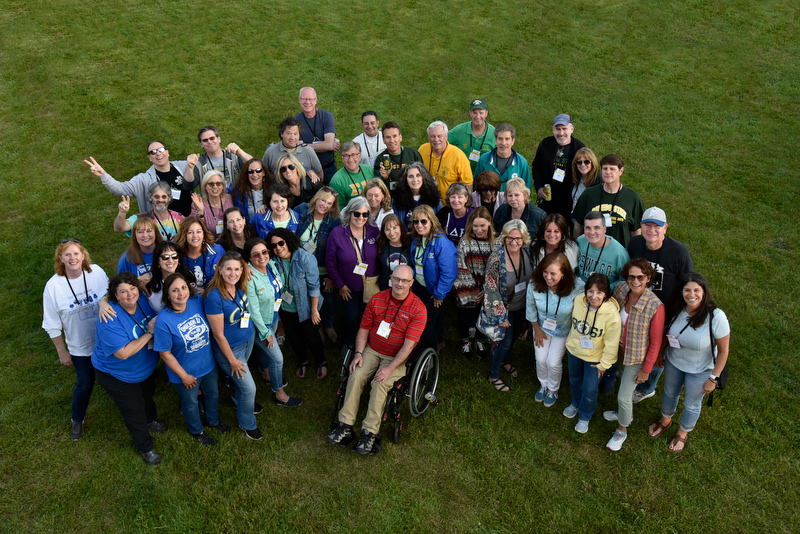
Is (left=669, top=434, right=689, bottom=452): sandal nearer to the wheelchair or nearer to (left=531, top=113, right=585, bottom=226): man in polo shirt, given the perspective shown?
the wheelchair

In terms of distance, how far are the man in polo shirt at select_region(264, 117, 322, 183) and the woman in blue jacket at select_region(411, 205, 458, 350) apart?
6.61 ft

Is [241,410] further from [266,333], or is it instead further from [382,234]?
[382,234]

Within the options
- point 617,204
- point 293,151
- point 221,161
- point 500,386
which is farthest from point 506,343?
point 221,161

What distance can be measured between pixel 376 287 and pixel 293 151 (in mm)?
2303

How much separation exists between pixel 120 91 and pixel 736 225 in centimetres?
1271

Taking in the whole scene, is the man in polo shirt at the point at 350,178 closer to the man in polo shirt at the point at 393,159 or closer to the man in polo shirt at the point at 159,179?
the man in polo shirt at the point at 393,159

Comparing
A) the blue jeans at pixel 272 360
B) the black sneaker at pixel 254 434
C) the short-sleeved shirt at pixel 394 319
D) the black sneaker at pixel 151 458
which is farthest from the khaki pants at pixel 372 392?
the black sneaker at pixel 151 458

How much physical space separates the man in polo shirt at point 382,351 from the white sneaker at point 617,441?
2209 millimetres

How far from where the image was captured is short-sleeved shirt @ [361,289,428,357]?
17.4 feet

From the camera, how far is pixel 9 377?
641 cm

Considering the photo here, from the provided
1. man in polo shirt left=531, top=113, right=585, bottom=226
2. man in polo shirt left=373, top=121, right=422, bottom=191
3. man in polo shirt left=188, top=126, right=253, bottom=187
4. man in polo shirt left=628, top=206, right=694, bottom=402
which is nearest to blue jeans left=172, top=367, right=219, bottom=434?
man in polo shirt left=188, top=126, right=253, bottom=187

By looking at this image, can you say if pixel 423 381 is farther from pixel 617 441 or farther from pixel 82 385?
pixel 82 385

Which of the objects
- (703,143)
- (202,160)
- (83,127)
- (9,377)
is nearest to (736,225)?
(703,143)

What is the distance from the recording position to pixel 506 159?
684 centimetres
